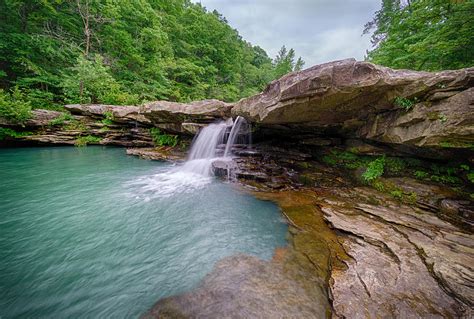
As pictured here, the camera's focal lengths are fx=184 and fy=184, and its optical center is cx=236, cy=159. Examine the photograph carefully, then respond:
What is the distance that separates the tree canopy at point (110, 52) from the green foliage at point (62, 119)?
2.07m

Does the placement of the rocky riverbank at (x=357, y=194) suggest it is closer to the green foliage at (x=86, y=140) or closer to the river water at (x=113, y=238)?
the river water at (x=113, y=238)

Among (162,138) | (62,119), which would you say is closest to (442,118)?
(162,138)

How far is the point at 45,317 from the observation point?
1.85 m

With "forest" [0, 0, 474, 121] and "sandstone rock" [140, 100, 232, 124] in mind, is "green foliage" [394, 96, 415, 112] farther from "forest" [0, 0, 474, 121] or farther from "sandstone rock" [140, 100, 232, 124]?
"sandstone rock" [140, 100, 232, 124]

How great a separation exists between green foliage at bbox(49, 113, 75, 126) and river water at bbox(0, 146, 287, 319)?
625 cm

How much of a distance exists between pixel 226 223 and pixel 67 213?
3348 mm

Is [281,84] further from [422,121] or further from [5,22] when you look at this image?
[5,22]

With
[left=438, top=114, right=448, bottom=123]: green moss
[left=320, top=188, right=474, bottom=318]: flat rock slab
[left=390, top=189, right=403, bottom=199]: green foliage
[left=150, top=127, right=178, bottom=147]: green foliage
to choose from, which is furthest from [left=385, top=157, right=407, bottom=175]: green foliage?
[left=150, top=127, right=178, bottom=147]: green foliage

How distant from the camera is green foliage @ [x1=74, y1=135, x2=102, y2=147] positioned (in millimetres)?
11508

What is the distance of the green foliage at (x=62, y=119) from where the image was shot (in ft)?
35.4

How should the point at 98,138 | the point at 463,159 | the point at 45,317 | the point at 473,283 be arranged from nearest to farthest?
1. the point at 45,317
2. the point at 473,283
3. the point at 463,159
4. the point at 98,138

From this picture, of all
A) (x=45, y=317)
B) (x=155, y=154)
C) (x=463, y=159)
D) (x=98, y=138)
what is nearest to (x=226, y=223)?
(x=45, y=317)

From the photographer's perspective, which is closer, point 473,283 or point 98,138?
point 473,283

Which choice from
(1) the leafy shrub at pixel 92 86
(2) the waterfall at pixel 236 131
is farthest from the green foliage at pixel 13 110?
(2) the waterfall at pixel 236 131
